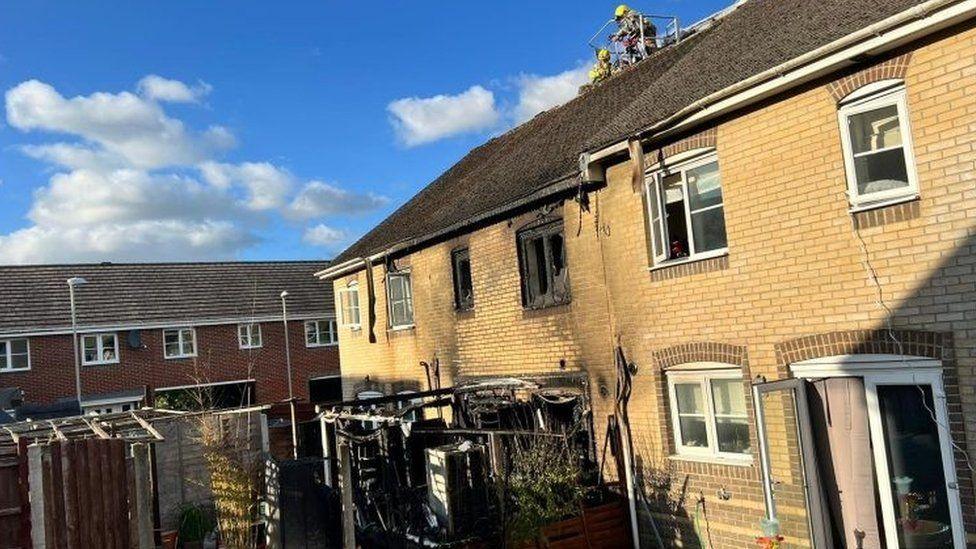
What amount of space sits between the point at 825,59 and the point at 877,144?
0.98 metres

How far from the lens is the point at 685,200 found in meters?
9.07

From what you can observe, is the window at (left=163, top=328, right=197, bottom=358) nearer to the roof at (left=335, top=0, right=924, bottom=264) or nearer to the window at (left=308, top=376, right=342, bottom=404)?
the window at (left=308, top=376, right=342, bottom=404)

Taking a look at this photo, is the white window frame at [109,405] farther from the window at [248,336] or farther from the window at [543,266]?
the window at [543,266]

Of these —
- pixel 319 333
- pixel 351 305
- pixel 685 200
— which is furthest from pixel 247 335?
pixel 685 200

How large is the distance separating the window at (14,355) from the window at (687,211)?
2728cm

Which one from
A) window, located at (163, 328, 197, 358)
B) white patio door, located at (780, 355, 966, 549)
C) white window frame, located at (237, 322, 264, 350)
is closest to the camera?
white patio door, located at (780, 355, 966, 549)

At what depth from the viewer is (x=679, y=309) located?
9.04m

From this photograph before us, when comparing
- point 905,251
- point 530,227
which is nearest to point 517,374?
point 530,227

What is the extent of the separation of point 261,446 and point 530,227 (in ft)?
22.0

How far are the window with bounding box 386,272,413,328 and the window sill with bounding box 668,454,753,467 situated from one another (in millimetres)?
7898

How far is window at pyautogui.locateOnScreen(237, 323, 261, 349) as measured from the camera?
1264 inches

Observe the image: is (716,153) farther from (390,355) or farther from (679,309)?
(390,355)

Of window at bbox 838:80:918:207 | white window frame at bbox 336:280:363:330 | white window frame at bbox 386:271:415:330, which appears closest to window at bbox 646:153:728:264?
window at bbox 838:80:918:207

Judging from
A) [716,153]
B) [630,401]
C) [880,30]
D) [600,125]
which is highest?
[600,125]
